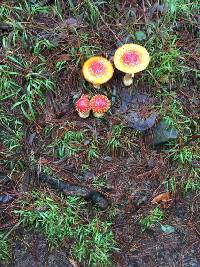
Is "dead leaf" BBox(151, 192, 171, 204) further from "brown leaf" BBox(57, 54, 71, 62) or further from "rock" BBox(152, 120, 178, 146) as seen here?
"brown leaf" BBox(57, 54, 71, 62)

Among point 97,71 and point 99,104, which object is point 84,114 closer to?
point 99,104

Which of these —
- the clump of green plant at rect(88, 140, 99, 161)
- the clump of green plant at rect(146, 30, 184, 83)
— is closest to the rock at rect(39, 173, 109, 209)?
the clump of green plant at rect(88, 140, 99, 161)

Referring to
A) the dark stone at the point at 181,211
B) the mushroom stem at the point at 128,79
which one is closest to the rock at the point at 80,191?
the dark stone at the point at 181,211

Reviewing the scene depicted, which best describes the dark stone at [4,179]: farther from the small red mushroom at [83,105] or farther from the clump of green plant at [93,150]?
the small red mushroom at [83,105]

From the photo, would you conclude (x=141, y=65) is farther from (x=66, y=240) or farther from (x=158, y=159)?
(x=66, y=240)

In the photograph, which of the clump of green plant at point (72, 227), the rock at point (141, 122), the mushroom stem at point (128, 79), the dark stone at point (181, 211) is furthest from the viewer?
the mushroom stem at point (128, 79)

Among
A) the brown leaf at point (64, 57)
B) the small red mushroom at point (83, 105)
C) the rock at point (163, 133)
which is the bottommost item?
the rock at point (163, 133)

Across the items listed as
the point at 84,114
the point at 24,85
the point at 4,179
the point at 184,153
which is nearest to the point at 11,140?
the point at 4,179

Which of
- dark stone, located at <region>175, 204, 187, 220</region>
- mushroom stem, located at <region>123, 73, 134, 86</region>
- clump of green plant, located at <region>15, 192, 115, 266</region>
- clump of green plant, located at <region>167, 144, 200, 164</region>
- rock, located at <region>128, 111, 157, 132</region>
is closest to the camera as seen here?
clump of green plant, located at <region>15, 192, 115, 266</region>
